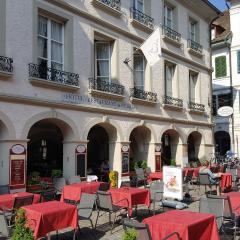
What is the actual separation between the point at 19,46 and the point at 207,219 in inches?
317

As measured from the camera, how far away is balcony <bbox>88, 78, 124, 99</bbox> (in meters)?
14.9

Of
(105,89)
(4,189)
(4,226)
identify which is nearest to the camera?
(4,226)

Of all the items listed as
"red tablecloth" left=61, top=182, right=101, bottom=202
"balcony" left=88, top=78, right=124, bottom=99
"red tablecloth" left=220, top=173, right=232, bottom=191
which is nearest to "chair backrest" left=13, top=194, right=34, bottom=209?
"red tablecloth" left=61, top=182, right=101, bottom=202

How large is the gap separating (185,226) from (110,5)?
11.6 m

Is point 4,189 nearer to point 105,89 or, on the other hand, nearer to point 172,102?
point 105,89

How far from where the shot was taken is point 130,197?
9914 millimetres

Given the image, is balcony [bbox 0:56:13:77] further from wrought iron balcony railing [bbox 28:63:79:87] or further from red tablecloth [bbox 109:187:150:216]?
red tablecloth [bbox 109:187:150:216]

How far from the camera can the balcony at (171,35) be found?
1978cm

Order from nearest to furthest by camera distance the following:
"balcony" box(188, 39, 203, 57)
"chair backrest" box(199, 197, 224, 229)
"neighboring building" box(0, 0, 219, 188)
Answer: "chair backrest" box(199, 197, 224, 229) → "neighboring building" box(0, 0, 219, 188) → "balcony" box(188, 39, 203, 57)

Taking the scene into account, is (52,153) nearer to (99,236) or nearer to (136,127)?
(136,127)

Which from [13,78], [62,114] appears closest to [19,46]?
[13,78]

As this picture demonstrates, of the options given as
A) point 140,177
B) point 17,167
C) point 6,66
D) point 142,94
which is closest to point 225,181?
point 140,177

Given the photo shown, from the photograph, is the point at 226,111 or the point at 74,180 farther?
the point at 226,111

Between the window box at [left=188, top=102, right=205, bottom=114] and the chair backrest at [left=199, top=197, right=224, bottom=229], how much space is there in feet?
44.9
